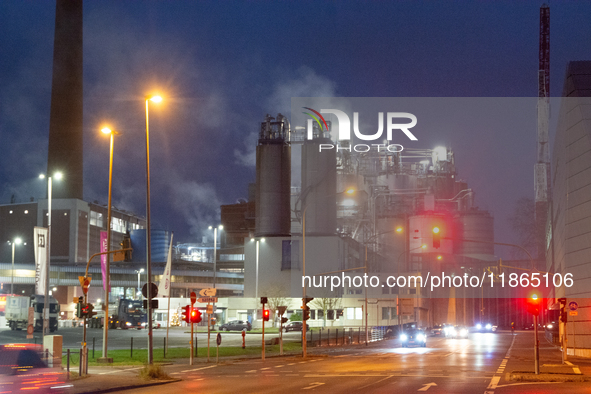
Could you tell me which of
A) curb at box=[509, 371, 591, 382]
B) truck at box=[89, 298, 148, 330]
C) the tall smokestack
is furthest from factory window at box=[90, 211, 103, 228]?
curb at box=[509, 371, 591, 382]

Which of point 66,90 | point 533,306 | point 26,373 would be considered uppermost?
point 66,90

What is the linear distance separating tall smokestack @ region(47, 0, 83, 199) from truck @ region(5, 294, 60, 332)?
34.1 metres

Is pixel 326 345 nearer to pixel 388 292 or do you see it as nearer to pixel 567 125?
pixel 567 125

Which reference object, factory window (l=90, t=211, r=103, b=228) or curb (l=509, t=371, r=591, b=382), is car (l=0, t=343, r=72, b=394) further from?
factory window (l=90, t=211, r=103, b=228)

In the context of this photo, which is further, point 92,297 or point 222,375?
point 92,297

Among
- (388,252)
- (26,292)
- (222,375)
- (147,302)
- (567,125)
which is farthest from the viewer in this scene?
(388,252)

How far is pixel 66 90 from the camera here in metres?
104

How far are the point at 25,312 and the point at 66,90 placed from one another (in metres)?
44.0

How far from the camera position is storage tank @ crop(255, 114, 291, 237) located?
329ft

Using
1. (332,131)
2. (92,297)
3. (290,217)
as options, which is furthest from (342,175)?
(92,297)

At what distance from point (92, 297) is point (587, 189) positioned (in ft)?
302

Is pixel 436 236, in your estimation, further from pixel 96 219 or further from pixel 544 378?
pixel 96 219

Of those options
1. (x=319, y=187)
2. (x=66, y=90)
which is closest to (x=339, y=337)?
(x=319, y=187)

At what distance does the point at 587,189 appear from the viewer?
128 ft
